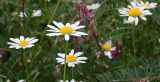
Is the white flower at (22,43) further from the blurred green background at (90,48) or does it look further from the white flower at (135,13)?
the white flower at (135,13)

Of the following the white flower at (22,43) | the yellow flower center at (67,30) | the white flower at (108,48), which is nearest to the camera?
the yellow flower center at (67,30)

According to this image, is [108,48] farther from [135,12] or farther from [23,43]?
[23,43]

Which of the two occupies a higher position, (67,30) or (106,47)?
(67,30)

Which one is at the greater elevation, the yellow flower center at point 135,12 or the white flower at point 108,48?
the yellow flower center at point 135,12

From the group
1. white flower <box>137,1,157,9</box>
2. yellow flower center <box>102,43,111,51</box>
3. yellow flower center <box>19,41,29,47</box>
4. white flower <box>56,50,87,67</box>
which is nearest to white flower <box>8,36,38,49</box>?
yellow flower center <box>19,41,29,47</box>

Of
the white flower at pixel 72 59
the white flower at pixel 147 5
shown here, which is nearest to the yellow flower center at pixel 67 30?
the white flower at pixel 72 59

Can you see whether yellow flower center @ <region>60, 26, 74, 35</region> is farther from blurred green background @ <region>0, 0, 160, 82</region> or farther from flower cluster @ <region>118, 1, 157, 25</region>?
flower cluster @ <region>118, 1, 157, 25</region>

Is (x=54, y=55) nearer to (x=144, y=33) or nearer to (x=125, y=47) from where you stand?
(x=125, y=47)

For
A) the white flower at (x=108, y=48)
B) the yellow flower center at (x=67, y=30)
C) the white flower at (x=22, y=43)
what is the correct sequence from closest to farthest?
1. the yellow flower center at (x=67, y=30)
2. the white flower at (x=22, y=43)
3. the white flower at (x=108, y=48)

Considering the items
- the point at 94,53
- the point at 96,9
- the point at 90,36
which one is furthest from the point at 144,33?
the point at 90,36

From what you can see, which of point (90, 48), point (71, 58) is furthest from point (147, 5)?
point (71, 58)

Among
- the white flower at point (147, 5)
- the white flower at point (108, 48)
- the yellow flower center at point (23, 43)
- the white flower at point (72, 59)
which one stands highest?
the white flower at point (147, 5)

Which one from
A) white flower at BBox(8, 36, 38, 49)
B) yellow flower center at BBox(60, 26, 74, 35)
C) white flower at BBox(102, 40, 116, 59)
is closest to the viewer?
yellow flower center at BBox(60, 26, 74, 35)
